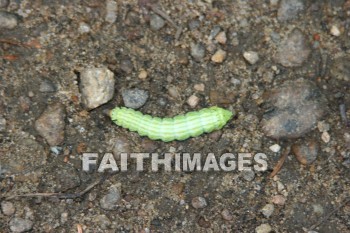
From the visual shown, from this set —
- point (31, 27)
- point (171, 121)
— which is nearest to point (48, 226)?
point (171, 121)

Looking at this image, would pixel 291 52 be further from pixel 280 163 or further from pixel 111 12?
pixel 111 12

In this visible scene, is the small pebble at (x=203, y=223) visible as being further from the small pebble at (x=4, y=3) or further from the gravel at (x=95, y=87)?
the small pebble at (x=4, y=3)

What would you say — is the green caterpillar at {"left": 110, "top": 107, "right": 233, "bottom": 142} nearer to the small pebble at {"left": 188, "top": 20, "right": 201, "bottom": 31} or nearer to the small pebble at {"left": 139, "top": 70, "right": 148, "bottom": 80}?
the small pebble at {"left": 139, "top": 70, "right": 148, "bottom": 80}

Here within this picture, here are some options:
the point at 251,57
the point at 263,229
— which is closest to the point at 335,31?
the point at 251,57

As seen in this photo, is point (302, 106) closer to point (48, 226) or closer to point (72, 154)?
point (72, 154)

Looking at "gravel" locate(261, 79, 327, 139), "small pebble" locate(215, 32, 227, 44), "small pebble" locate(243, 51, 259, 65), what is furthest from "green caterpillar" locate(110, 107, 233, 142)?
"small pebble" locate(215, 32, 227, 44)

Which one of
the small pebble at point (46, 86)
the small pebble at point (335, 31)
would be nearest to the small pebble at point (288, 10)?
the small pebble at point (335, 31)
